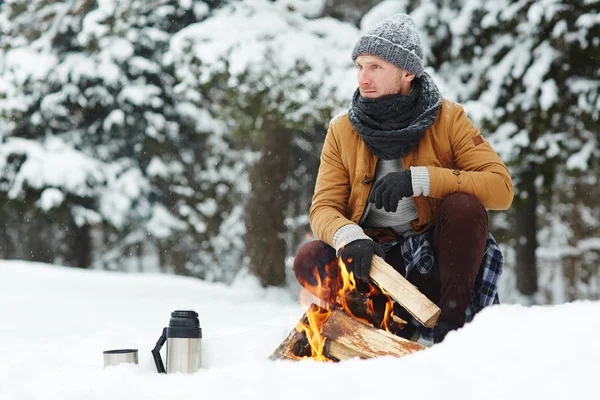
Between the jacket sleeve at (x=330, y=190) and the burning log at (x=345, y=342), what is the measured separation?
427 millimetres

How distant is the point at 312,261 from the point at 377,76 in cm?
→ 85

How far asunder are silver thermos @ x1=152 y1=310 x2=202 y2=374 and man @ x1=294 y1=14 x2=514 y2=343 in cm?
57

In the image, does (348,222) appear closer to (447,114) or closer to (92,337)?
(447,114)

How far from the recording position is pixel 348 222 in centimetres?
276

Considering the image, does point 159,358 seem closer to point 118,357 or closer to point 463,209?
point 118,357

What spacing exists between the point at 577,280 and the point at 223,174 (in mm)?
6528

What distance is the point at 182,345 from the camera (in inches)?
100

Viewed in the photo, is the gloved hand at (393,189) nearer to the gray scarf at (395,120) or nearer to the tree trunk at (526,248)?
the gray scarf at (395,120)

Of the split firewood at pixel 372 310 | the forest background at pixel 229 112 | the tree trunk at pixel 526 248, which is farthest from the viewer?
the tree trunk at pixel 526 248

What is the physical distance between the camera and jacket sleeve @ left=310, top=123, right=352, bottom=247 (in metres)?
2.90

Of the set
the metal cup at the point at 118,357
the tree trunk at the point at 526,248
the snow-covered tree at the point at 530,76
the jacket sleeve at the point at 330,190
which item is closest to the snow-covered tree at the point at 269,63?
the snow-covered tree at the point at 530,76

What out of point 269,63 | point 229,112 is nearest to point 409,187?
point 269,63

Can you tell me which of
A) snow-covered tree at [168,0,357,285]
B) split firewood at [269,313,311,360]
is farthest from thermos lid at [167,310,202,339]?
snow-covered tree at [168,0,357,285]

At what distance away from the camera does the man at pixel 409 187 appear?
8.68 ft
